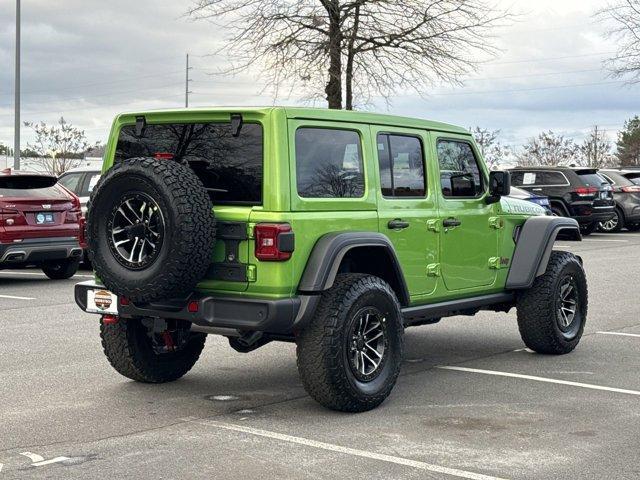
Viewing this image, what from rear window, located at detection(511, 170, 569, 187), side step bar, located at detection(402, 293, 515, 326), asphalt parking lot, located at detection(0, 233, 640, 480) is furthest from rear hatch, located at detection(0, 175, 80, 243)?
rear window, located at detection(511, 170, 569, 187)

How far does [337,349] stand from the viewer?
20.7 feet

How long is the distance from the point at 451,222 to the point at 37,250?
313 inches

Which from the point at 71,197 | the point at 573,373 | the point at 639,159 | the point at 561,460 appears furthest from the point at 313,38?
the point at 639,159

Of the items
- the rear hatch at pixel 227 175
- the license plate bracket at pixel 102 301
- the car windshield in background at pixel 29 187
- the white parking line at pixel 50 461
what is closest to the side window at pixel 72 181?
the car windshield in background at pixel 29 187

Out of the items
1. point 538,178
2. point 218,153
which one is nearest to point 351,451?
point 218,153

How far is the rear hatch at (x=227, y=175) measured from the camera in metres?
6.32

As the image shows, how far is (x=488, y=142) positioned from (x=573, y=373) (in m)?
45.0

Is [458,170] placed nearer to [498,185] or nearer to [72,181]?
[498,185]

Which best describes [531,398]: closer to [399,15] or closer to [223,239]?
[223,239]

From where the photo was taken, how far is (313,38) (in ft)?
93.7

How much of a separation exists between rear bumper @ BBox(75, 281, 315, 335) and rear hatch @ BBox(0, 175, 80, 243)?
788 centimetres

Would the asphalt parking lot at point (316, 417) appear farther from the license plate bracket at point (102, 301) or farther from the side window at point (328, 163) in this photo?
the side window at point (328, 163)

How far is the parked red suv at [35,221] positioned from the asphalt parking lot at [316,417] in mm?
4342

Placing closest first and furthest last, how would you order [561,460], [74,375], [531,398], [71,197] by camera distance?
[561,460]
[531,398]
[74,375]
[71,197]
